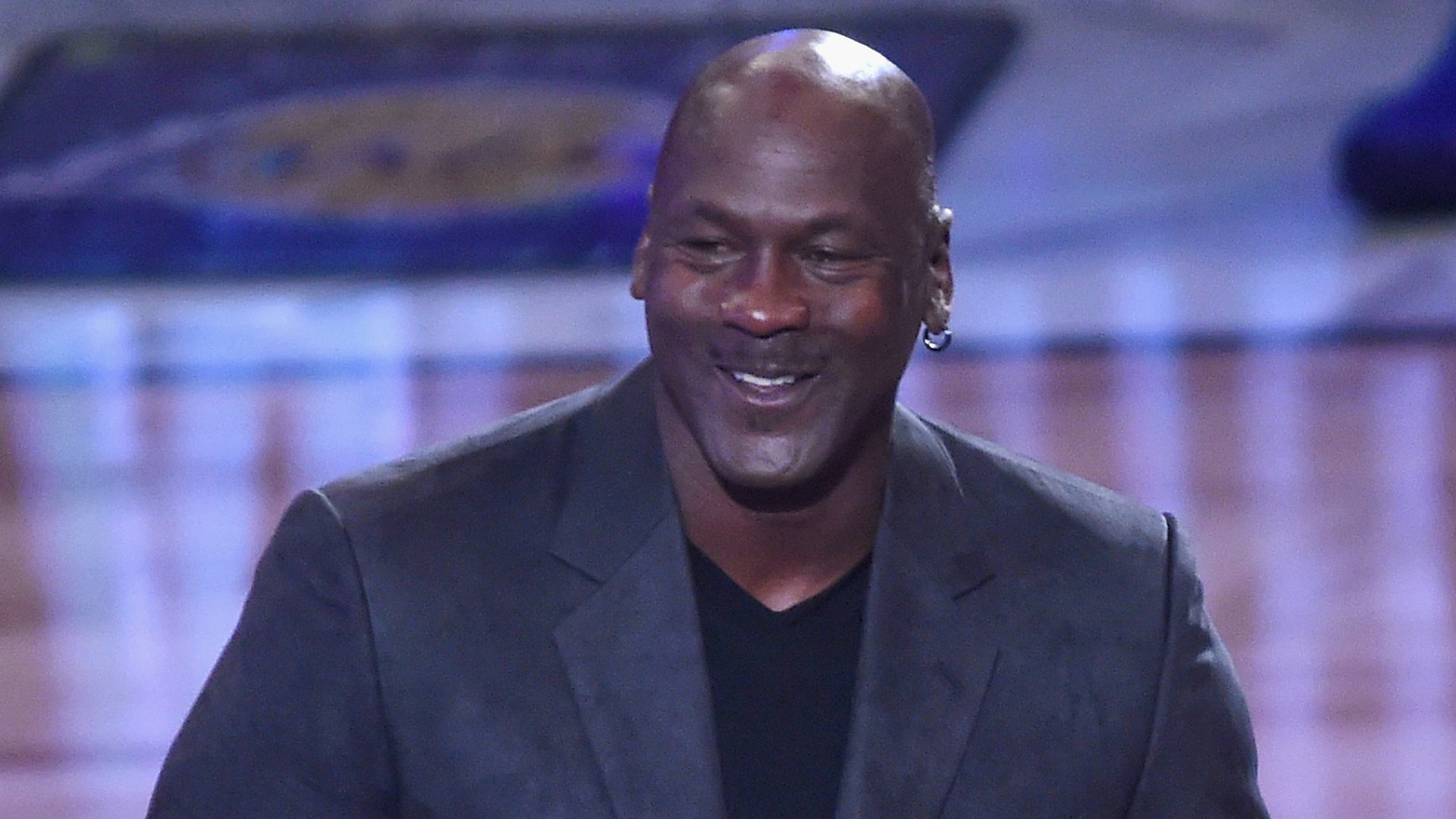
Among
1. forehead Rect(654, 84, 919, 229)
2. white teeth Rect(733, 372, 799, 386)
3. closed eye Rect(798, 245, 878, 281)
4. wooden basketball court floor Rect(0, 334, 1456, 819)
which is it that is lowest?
wooden basketball court floor Rect(0, 334, 1456, 819)

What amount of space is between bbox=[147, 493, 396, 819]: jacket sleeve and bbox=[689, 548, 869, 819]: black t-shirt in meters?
0.23

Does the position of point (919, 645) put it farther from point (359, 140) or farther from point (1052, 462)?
point (359, 140)

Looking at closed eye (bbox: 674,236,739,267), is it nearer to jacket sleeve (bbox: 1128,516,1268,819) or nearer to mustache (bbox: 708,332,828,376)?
mustache (bbox: 708,332,828,376)

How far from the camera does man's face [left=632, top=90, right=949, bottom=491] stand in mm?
1506

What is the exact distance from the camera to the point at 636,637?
5.23 feet

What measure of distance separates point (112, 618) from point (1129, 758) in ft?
9.66

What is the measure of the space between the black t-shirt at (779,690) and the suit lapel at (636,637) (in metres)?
0.04

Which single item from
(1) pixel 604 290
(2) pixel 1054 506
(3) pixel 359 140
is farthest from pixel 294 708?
(3) pixel 359 140

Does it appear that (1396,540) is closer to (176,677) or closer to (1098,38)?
(176,677)

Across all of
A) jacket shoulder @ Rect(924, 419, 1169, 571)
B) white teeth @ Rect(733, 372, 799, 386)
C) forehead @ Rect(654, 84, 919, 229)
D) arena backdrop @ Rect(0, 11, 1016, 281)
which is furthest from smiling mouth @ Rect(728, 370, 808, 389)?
arena backdrop @ Rect(0, 11, 1016, 281)

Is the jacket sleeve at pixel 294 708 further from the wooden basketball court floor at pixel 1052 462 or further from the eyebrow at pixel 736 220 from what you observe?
the wooden basketball court floor at pixel 1052 462

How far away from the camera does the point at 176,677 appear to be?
3.92 metres

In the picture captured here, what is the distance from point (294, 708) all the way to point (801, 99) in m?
0.50

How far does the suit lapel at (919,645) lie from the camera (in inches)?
62.2
